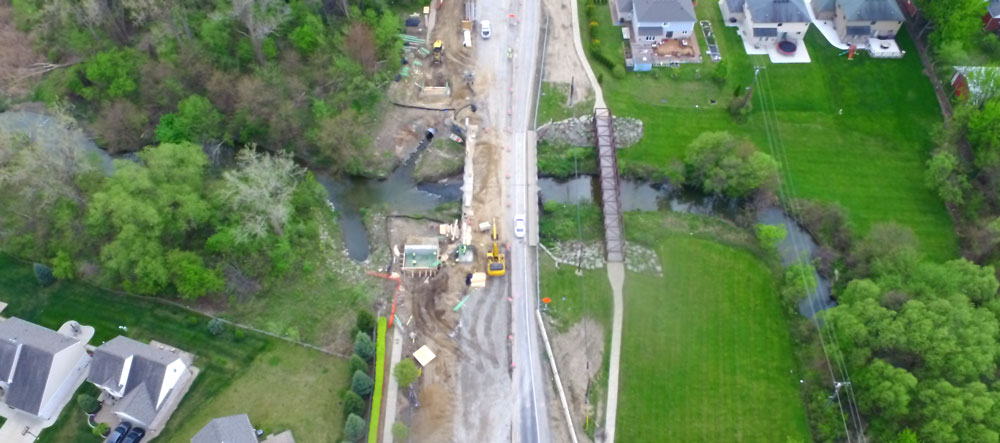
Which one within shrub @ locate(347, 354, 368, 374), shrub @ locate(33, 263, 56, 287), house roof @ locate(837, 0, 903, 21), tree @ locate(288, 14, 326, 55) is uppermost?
house roof @ locate(837, 0, 903, 21)

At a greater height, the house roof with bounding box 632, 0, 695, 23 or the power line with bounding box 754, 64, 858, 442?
the house roof with bounding box 632, 0, 695, 23

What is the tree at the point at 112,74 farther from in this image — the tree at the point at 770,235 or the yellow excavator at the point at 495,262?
the tree at the point at 770,235

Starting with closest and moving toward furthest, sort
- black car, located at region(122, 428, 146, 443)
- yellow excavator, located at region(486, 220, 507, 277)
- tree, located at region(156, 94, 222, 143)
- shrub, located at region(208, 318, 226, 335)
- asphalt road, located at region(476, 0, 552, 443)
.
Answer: black car, located at region(122, 428, 146, 443) < asphalt road, located at region(476, 0, 552, 443) < shrub, located at region(208, 318, 226, 335) < yellow excavator, located at region(486, 220, 507, 277) < tree, located at region(156, 94, 222, 143)

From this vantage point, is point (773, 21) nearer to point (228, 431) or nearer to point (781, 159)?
point (781, 159)

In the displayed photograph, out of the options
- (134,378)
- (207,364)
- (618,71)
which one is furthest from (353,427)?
(618,71)

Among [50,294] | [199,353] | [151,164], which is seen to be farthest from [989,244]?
[50,294]

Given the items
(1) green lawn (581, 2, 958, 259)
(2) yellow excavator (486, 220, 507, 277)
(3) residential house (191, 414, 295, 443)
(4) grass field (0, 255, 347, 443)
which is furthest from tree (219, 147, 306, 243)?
(1) green lawn (581, 2, 958, 259)

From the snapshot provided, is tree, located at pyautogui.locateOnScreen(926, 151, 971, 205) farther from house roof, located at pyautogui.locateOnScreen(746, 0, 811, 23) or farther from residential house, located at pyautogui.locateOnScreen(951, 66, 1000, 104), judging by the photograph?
house roof, located at pyautogui.locateOnScreen(746, 0, 811, 23)
